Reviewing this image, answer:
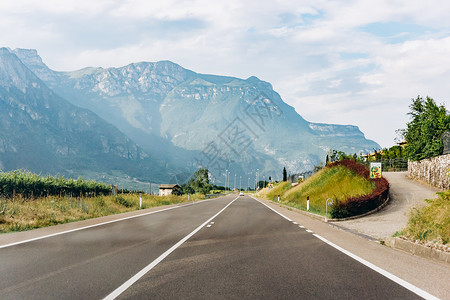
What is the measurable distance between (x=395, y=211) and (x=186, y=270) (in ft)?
61.7

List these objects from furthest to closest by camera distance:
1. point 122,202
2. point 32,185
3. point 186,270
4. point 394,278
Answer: point 32,185 → point 122,202 → point 186,270 → point 394,278

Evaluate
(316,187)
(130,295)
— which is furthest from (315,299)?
(316,187)

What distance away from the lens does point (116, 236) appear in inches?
482

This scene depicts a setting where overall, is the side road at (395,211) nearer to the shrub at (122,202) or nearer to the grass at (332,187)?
the grass at (332,187)

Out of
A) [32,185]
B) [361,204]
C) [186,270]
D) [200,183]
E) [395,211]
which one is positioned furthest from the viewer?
[200,183]

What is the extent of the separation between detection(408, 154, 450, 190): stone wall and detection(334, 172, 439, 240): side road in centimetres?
74

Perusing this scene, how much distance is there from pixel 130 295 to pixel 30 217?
12642 mm

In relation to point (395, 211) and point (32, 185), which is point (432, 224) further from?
point (32, 185)

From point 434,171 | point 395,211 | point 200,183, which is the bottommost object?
point 200,183

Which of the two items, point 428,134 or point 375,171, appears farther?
point 428,134

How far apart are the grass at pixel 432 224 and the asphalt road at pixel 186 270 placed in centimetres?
232

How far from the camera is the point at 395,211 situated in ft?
76.3

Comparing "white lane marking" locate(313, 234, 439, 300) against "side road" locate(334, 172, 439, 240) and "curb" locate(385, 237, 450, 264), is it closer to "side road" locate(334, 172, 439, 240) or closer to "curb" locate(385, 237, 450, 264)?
"curb" locate(385, 237, 450, 264)

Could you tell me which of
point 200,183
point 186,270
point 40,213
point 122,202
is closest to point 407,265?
point 186,270
